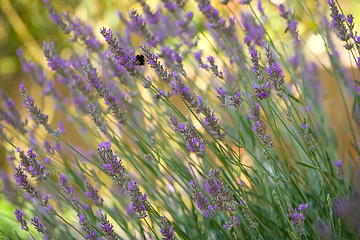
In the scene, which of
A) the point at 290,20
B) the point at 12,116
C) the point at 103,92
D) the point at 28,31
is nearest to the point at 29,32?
the point at 28,31

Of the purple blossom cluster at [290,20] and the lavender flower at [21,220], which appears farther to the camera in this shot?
the purple blossom cluster at [290,20]

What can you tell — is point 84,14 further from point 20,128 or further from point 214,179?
point 214,179

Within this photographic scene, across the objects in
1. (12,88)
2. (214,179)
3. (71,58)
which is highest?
(12,88)

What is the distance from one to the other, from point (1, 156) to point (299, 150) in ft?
14.6

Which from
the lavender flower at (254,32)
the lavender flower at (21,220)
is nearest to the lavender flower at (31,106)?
the lavender flower at (21,220)

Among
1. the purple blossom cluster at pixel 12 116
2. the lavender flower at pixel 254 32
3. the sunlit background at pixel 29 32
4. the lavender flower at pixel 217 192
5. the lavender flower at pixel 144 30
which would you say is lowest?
the lavender flower at pixel 217 192

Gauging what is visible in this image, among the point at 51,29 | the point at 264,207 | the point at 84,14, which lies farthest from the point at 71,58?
the point at 51,29

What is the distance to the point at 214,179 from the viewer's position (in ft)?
3.50

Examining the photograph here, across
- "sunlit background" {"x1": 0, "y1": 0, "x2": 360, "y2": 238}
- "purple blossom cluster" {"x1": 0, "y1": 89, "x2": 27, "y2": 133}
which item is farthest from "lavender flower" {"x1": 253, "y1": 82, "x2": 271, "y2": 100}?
"sunlit background" {"x1": 0, "y1": 0, "x2": 360, "y2": 238}

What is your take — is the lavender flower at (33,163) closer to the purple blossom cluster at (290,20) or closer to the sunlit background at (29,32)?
the purple blossom cluster at (290,20)

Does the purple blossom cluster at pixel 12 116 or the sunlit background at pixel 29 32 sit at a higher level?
the sunlit background at pixel 29 32

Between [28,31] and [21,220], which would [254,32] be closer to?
[21,220]

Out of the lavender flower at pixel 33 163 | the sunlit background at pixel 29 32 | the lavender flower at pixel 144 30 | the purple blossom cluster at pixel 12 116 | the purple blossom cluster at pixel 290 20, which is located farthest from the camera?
the sunlit background at pixel 29 32

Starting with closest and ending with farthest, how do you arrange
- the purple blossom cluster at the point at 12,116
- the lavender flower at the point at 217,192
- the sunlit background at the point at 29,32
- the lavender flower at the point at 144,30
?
the lavender flower at the point at 217,192 → the lavender flower at the point at 144,30 → the purple blossom cluster at the point at 12,116 → the sunlit background at the point at 29,32
